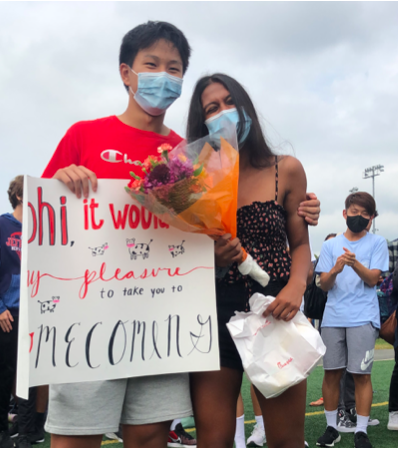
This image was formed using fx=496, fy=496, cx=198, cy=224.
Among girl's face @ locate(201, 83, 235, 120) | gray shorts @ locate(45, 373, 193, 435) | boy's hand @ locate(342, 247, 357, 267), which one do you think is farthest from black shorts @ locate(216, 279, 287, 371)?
boy's hand @ locate(342, 247, 357, 267)

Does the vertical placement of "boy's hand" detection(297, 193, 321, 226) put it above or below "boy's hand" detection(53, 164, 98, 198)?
below

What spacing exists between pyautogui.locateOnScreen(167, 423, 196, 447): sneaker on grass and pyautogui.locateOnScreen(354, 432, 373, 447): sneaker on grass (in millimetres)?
1412

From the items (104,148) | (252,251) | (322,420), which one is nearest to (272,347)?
(252,251)

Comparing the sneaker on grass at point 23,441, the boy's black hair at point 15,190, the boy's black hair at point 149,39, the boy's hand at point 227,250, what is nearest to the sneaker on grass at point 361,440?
the sneaker on grass at point 23,441

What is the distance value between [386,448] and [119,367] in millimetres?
3122

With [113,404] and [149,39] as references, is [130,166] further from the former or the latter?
[113,404]

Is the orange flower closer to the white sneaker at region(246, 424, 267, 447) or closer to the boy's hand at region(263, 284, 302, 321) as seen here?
the boy's hand at region(263, 284, 302, 321)

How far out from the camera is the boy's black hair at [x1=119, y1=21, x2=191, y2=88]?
2217mm

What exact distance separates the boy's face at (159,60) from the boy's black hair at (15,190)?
8.70 feet

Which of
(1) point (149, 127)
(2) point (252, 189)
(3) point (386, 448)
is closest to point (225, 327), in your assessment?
(2) point (252, 189)

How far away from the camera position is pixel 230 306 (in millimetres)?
2143

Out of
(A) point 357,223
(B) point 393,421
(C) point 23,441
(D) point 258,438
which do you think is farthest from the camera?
(B) point 393,421

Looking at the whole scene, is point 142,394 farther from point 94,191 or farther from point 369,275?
point 369,275

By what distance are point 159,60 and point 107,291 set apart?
41.7 inches
